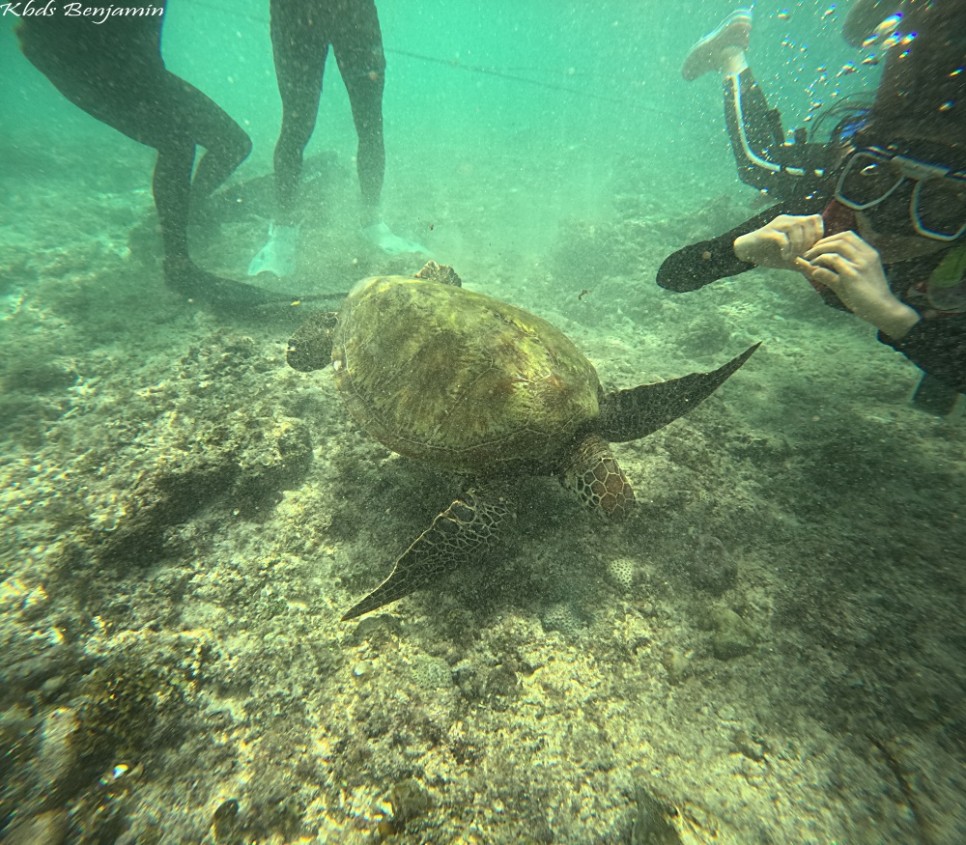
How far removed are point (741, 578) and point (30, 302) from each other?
387 inches

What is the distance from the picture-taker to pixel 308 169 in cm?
1059

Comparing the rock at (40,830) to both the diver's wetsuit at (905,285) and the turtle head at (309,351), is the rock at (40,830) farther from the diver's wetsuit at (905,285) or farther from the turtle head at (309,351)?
the diver's wetsuit at (905,285)

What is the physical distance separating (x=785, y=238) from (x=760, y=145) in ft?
18.7

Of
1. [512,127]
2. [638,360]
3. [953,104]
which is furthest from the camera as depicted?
[512,127]

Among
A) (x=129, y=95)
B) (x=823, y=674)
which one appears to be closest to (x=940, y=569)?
(x=823, y=674)

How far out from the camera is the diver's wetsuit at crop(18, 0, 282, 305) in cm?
466

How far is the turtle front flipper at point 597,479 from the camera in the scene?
226 centimetres

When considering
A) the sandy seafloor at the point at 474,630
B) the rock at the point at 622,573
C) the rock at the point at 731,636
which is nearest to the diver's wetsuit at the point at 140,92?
the sandy seafloor at the point at 474,630

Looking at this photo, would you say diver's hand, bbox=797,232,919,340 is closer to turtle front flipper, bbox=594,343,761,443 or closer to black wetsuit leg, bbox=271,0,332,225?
turtle front flipper, bbox=594,343,761,443

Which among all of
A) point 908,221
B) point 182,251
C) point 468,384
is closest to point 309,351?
point 468,384

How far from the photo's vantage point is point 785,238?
228cm

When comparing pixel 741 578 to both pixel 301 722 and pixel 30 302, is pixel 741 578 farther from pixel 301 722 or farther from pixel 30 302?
pixel 30 302

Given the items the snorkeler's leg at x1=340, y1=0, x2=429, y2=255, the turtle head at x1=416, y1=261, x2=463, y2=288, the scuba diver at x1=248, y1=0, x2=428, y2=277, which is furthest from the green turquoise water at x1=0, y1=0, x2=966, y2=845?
the snorkeler's leg at x1=340, y1=0, x2=429, y2=255

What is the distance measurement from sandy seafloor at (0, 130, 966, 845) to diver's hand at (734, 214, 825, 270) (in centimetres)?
130
